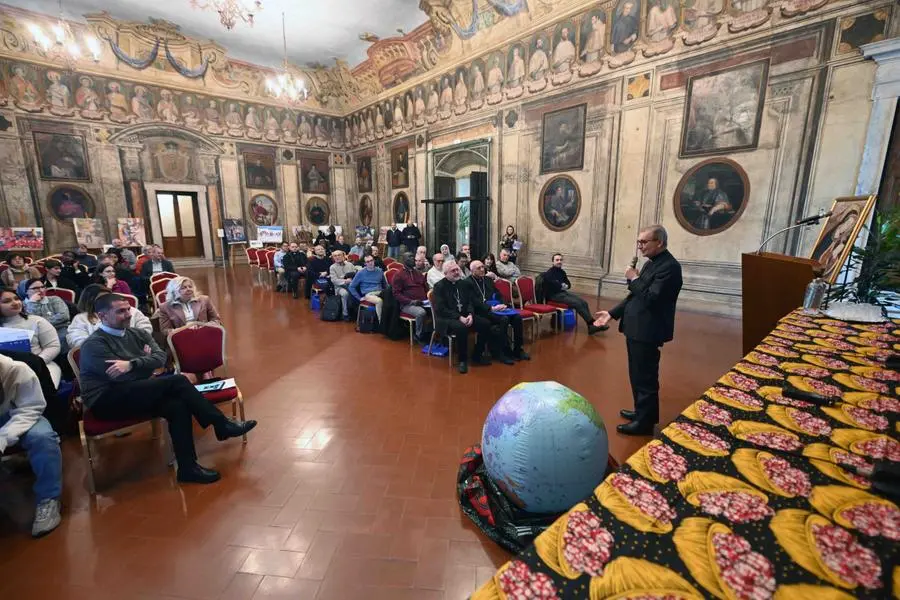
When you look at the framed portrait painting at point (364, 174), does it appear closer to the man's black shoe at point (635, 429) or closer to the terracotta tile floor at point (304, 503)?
the terracotta tile floor at point (304, 503)

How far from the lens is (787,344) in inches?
90.2

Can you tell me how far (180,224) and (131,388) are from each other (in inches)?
651

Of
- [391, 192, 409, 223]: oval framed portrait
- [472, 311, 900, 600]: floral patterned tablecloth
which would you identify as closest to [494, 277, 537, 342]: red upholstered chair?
[472, 311, 900, 600]: floral patterned tablecloth

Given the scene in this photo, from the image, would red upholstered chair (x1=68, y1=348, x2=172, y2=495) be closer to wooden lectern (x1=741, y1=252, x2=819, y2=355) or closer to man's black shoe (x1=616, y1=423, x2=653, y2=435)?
man's black shoe (x1=616, y1=423, x2=653, y2=435)

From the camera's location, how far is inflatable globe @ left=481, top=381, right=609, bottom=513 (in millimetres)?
2008

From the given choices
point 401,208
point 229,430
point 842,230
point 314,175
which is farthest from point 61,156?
point 842,230

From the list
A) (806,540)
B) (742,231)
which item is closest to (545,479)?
(806,540)

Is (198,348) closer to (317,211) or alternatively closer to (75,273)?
(75,273)

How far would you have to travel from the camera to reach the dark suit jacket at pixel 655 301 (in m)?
3.06

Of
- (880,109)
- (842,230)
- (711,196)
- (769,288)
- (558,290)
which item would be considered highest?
(880,109)

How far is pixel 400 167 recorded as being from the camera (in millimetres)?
15914

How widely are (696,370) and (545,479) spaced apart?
13.0 ft

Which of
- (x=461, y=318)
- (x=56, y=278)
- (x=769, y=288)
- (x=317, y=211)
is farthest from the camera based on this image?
(x=317, y=211)

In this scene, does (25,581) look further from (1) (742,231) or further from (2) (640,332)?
(1) (742,231)
